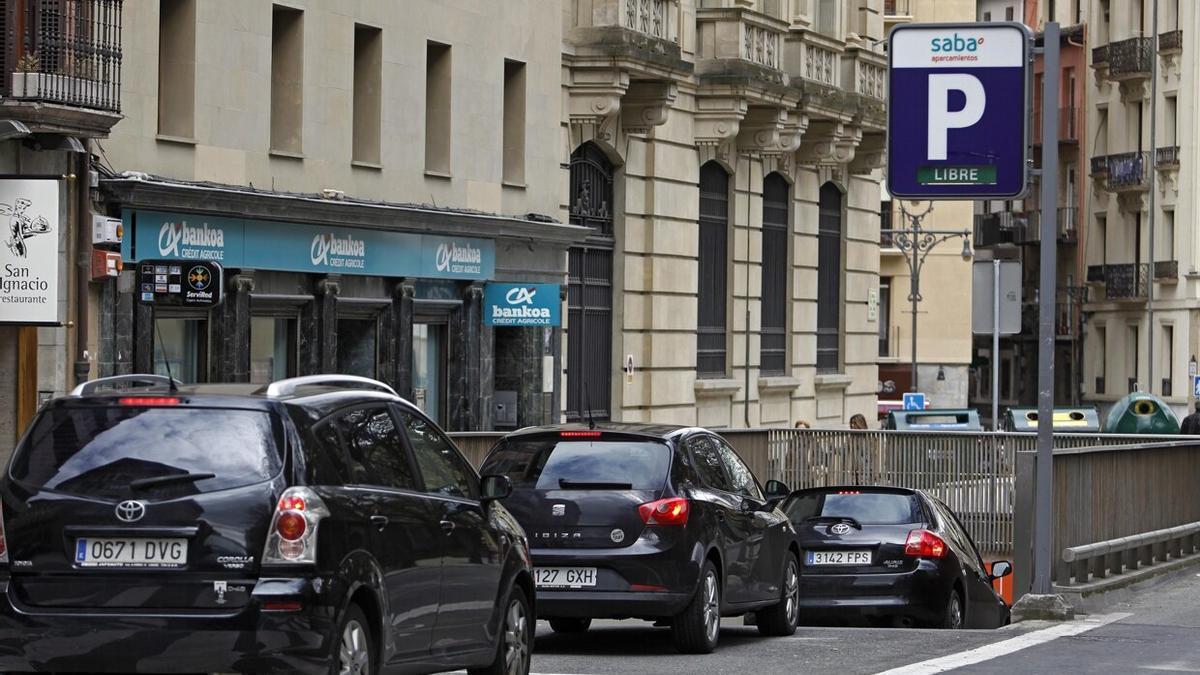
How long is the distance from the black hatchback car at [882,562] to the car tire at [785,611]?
71.5 inches

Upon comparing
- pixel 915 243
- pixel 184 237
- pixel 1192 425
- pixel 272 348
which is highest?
pixel 915 243

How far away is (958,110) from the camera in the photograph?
20688mm

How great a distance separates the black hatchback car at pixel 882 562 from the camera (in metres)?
20.2

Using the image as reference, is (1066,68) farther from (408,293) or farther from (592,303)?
(408,293)

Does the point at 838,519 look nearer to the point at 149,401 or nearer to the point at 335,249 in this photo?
the point at 149,401

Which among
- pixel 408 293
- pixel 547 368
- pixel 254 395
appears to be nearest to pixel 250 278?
pixel 408 293

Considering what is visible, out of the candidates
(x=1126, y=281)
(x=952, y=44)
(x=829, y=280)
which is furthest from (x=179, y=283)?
(x=1126, y=281)

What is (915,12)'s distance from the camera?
83.2 m

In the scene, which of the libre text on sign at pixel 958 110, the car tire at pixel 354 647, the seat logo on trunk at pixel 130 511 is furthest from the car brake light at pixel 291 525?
the libre text on sign at pixel 958 110

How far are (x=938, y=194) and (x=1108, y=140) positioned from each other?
2893 inches

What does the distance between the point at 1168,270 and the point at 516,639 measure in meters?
73.1

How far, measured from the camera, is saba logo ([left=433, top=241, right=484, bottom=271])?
107 ft

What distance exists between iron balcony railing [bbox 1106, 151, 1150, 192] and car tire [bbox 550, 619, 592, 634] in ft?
231

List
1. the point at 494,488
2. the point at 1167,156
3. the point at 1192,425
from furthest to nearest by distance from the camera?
the point at 1167,156
the point at 1192,425
the point at 494,488
